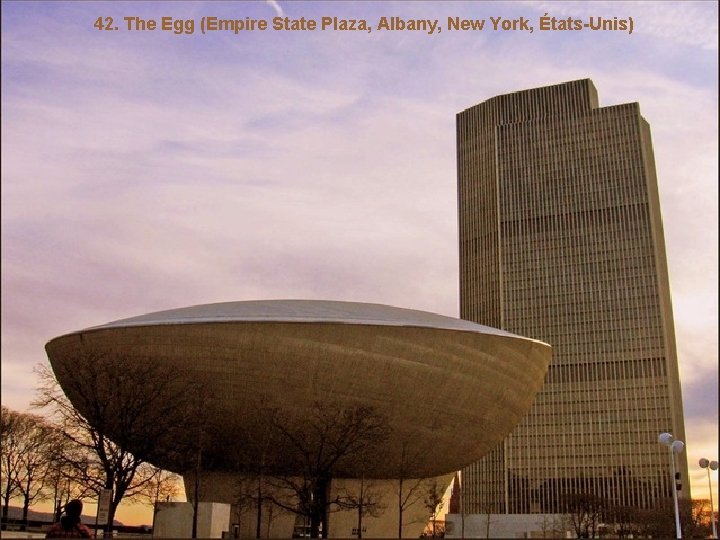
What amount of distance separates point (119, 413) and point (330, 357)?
11.5 metres

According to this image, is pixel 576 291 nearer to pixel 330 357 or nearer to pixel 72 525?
pixel 330 357

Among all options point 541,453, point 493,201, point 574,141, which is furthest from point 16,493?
point 574,141

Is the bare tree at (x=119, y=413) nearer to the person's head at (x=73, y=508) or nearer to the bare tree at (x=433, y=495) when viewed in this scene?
the bare tree at (x=433, y=495)

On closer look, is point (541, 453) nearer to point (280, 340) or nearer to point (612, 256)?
point (612, 256)

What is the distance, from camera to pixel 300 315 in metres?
43.9

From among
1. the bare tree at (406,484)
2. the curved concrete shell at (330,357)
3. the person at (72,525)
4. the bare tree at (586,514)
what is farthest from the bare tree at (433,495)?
the person at (72,525)

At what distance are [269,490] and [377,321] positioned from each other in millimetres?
14088

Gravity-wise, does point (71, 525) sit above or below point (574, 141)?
below

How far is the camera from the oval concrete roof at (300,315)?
42750 millimetres

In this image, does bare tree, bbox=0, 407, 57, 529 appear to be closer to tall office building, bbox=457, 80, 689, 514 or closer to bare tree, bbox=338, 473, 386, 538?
bare tree, bbox=338, 473, 386, 538

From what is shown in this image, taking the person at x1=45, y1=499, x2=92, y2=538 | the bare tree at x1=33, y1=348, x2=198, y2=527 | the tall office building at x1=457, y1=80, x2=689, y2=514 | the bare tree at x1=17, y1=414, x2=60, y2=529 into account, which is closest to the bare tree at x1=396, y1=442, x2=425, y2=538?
the bare tree at x1=33, y1=348, x2=198, y2=527

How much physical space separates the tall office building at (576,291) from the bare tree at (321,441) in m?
76.3

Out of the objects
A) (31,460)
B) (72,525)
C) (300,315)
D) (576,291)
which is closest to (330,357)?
(300,315)

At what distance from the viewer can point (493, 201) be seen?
133 metres
